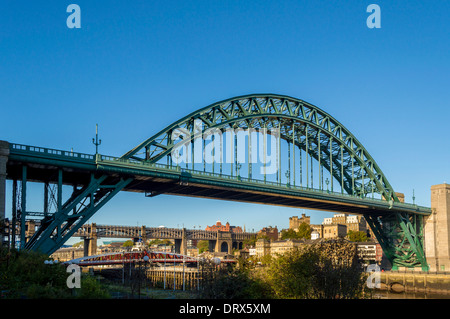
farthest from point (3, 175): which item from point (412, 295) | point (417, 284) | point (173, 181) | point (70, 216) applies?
point (417, 284)

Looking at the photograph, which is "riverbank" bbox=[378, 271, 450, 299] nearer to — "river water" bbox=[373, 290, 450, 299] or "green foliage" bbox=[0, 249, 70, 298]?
"river water" bbox=[373, 290, 450, 299]

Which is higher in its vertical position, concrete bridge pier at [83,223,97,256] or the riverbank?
concrete bridge pier at [83,223,97,256]

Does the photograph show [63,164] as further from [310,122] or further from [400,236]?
[400,236]

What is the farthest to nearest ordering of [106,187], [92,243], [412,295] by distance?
[92,243], [412,295], [106,187]

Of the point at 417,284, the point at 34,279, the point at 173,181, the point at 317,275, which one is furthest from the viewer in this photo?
the point at 417,284

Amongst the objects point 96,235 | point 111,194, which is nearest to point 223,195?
point 111,194

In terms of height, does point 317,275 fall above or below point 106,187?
below

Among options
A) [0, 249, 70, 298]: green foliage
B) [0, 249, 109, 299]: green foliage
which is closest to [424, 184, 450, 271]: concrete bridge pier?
[0, 249, 109, 299]: green foliage

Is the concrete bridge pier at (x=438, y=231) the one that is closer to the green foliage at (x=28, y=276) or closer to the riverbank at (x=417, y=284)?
the riverbank at (x=417, y=284)

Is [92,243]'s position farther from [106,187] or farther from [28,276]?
[28,276]
